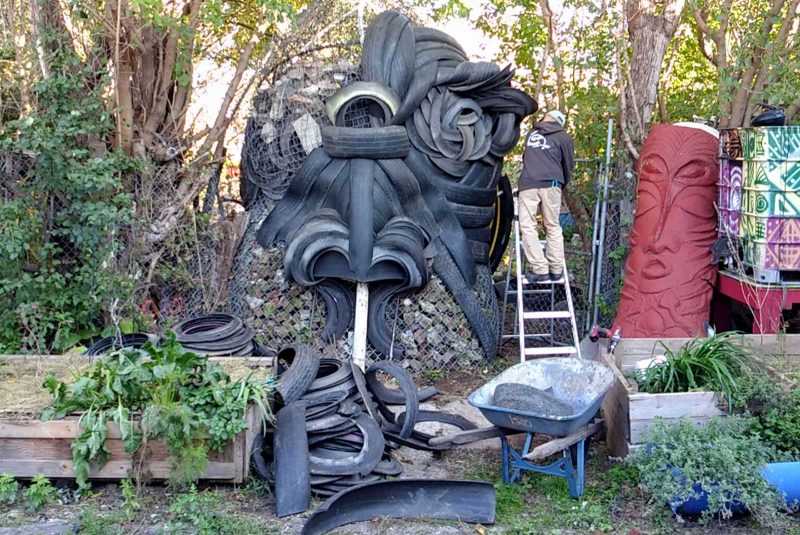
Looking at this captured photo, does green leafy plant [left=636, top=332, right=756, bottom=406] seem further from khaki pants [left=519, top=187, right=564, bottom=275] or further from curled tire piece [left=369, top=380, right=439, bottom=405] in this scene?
khaki pants [left=519, top=187, right=564, bottom=275]

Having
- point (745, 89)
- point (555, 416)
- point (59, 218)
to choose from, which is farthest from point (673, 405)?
point (59, 218)

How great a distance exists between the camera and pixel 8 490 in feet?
16.4

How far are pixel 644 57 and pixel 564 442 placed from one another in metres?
5.06

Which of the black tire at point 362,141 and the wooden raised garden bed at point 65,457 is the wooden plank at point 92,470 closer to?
→ the wooden raised garden bed at point 65,457

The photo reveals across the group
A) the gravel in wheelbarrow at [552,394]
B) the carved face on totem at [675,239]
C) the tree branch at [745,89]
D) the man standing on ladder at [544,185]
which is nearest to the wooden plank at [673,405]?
the gravel in wheelbarrow at [552,394]

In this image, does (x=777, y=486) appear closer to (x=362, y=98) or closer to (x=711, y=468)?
(x=711, y=468)

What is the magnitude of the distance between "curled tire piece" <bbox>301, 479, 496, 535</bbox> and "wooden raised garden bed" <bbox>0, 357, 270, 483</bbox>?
0.80 m

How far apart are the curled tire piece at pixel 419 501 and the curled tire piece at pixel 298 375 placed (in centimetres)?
96

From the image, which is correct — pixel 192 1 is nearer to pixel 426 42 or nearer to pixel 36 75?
pixel 36 75

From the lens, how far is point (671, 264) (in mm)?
7594

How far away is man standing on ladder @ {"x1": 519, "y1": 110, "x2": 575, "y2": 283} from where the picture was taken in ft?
26.2

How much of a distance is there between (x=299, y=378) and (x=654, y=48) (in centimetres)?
545

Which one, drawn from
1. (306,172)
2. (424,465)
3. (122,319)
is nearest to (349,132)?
(306,172)

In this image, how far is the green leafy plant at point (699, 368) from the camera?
213 inches
